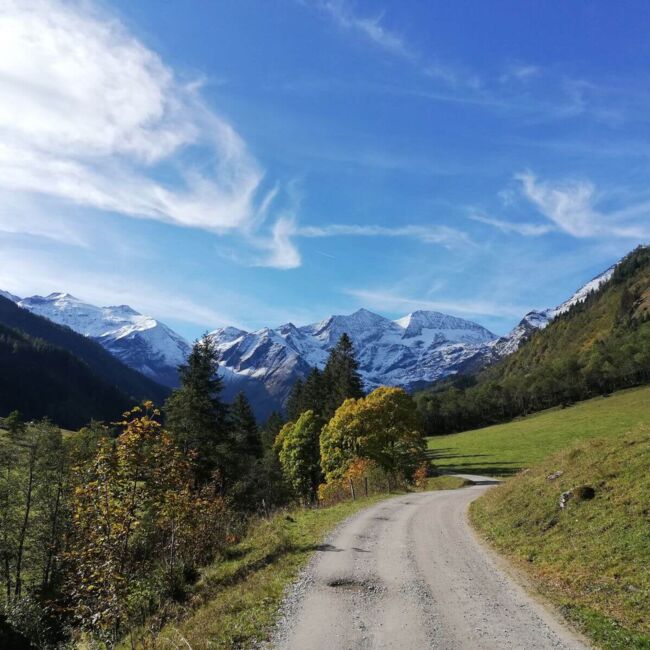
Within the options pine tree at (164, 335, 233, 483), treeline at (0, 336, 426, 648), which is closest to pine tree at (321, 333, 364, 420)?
treeline at (0, 336, 426, 648)

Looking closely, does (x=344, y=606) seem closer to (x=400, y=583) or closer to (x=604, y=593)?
(x=400, y=583)

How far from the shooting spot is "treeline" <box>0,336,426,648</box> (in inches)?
482

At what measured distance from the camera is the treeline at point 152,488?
40.2 feet

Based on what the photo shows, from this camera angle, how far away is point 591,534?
15.6m

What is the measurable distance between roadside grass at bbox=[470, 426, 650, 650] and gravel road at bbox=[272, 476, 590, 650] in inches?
39.6

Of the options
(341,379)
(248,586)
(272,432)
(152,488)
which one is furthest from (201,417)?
(272,432)

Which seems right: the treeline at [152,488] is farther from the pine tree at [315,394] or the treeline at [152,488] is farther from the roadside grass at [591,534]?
the roadside grass at [591,534]

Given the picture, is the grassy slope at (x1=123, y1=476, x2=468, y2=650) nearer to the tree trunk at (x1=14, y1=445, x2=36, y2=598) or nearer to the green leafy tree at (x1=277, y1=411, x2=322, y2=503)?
the tree trunk at (x1=14, y1=445, x2=36, y2=598)

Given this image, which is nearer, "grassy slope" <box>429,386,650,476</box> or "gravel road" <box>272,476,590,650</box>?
"gravel road" <box>272,476,590,650</box>

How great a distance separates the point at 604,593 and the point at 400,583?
5.63m

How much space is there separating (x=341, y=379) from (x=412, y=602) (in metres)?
57.7

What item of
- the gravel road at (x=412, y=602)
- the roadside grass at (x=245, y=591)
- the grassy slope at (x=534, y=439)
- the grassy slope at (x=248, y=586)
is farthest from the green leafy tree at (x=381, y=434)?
the gravel road at (x=412, y=602)

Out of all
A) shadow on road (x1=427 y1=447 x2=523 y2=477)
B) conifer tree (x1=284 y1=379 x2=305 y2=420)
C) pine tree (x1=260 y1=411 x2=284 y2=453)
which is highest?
A: conifer tree (x1=284 y1=379 x2=305 y2=420)

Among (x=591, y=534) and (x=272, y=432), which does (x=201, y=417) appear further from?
(x=272, y=432)
